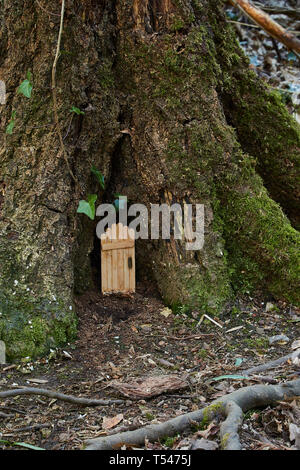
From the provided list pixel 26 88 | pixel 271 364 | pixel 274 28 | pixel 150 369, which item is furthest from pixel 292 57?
pixel 150 369

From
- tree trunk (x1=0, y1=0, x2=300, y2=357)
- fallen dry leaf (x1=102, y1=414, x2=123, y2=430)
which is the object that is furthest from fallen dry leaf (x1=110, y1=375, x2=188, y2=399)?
tree trunk (x1=0, y1=0, x2=300, y2=357)

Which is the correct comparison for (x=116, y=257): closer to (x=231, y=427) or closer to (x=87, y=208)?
(x=87, y=208)

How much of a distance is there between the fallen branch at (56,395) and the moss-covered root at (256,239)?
1.43 metres

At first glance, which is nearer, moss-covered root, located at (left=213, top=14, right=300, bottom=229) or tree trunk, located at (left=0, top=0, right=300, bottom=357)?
tree trunk, located at (left=0, top=0, right=300, bottom=357)

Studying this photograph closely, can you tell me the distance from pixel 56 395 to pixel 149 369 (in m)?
0.58

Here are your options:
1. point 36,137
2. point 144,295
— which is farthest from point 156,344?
point 36,137

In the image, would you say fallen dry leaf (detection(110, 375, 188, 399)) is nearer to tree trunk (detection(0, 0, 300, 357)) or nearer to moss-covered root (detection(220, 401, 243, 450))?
moss-covered root (detection(220, 401, 243, 450))

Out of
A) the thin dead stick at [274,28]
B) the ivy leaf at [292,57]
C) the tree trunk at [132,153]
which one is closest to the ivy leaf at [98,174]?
the tree trunk at [132,153]

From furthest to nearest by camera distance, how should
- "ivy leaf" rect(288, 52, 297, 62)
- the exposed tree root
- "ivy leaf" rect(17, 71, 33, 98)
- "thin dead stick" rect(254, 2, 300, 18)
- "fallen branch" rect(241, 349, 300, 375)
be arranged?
"thin dead stick" rect(254, 2, 300, 18) < "ivy leaf" rect(288, 52, 297, 62) < "ivy leaf" rect(17, 71, 33, 98) < "fallen branch" rect(241, 349, 300, 375) < the exposed tree root

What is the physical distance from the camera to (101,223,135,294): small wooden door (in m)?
3.58

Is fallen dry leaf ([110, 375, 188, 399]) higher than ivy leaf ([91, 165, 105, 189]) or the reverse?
the reverse

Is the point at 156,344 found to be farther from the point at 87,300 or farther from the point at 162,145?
the point at 162,145

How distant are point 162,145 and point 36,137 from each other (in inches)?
32.4

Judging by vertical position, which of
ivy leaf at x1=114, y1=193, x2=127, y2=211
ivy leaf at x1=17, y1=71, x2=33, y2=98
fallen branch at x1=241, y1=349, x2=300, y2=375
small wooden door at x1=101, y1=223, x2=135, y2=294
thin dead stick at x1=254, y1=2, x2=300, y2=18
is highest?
thin dead stick at x1=254, y1=2, x2=300, y2=18
